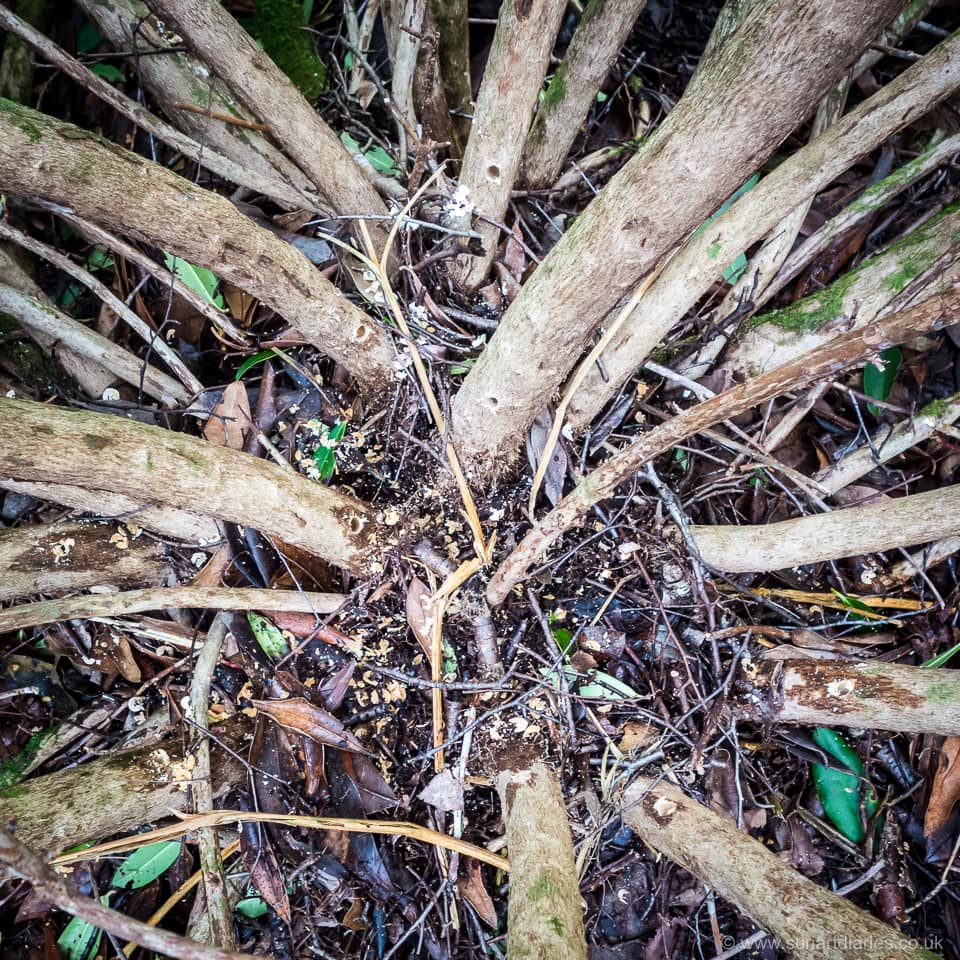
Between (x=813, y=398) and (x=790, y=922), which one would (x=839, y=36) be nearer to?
(x=813, y=398)

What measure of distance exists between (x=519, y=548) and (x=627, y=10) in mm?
1200

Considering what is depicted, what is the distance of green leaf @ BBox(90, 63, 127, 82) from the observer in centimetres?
182

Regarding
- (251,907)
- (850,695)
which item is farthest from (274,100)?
(251,907)

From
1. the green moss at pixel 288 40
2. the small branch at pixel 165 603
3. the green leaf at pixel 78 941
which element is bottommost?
the green leaf at pixel 78 941

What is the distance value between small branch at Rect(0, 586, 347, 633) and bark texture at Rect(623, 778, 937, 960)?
33.4 inches

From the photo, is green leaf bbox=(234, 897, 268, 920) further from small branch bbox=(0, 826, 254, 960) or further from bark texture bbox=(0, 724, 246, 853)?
small branch bbox=(0, 826, 254, 960)

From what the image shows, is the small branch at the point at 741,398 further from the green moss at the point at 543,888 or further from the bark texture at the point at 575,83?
the bark texture at the point at 575,83

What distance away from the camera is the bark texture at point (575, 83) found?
1.45m

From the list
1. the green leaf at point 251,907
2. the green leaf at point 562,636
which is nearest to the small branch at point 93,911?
the green leaf at point 562,636

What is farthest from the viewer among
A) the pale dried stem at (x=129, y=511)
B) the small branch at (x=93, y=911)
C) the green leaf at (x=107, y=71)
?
the green leaf at (x=107, y=71)

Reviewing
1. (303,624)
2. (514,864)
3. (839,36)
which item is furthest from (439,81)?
(514,864)

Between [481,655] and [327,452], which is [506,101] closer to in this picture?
[327,452]

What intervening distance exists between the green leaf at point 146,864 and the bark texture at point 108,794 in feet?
0.65

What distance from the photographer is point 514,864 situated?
1218mm
